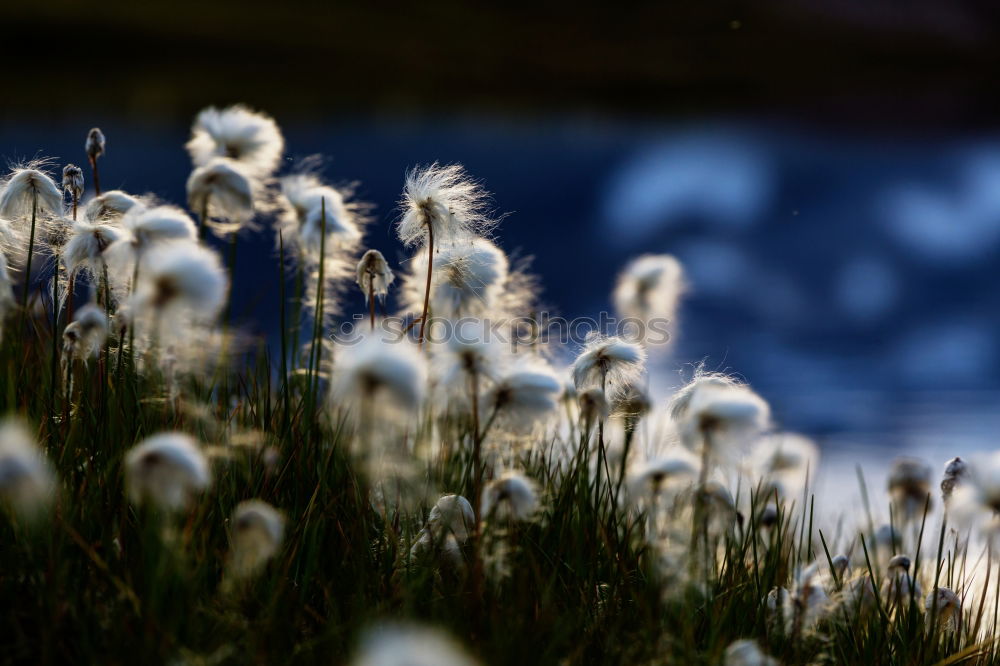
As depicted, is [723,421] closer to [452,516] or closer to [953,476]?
[452,516]

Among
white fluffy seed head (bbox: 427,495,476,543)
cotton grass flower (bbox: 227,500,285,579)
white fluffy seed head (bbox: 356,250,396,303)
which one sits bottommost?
cotton grass flower (bbox: 227,500,285,579)

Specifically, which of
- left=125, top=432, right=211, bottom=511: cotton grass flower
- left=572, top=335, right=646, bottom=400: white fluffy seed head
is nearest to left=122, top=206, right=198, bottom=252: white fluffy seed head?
left=125, top=432, right=211, bottom=511: cotton grass flower

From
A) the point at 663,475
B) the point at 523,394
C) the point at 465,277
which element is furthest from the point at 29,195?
the point at 663,475

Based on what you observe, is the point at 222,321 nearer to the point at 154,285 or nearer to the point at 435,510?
the point at 435,510

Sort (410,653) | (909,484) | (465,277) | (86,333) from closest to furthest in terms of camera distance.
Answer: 1. (410,653)
2. (86,333)
3. (465,277)
4. (909,484)

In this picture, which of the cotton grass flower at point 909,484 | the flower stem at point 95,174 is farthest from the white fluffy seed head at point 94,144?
the cotton grass flower at point 909,484

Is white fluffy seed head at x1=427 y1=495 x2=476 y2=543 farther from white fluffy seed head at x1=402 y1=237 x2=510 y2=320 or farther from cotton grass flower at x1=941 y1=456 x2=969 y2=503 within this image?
cotton grass flower at x1=941 y1=456 x2=969 y2=503

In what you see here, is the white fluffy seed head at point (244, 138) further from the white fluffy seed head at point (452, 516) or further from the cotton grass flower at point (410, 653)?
→ the cotton grass flower at point (410, 653)
